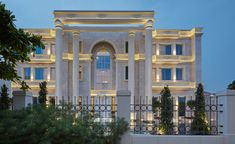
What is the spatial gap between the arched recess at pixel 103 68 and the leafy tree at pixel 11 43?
107ft

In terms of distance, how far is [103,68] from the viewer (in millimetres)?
44219

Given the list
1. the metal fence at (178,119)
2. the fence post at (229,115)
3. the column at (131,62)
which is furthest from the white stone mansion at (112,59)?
the fence post at (229,115)

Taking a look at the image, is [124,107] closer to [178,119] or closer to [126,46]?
[178,119]

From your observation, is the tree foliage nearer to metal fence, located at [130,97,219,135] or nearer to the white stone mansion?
metal fence, located at [130,97,219,135]

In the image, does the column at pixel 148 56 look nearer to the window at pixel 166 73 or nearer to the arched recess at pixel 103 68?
the window at pixel 166 73

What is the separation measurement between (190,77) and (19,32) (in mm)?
35925

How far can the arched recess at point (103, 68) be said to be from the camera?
4406cm

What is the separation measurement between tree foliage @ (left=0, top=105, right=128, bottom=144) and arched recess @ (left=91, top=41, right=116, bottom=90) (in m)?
32.1

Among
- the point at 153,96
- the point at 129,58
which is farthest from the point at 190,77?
the point at 129,58

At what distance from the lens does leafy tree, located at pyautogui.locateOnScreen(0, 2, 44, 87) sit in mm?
10047

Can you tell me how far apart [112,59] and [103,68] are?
1.56 metres

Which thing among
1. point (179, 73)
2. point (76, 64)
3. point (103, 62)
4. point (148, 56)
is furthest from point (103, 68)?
point (179, 73)

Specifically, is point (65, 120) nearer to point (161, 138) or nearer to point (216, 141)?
point (161, 138)

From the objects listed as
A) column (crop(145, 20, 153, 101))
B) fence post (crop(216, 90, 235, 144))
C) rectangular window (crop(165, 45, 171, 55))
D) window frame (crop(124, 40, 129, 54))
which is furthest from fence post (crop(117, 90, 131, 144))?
rectangular window (crop(165, 45, 171, 55))
